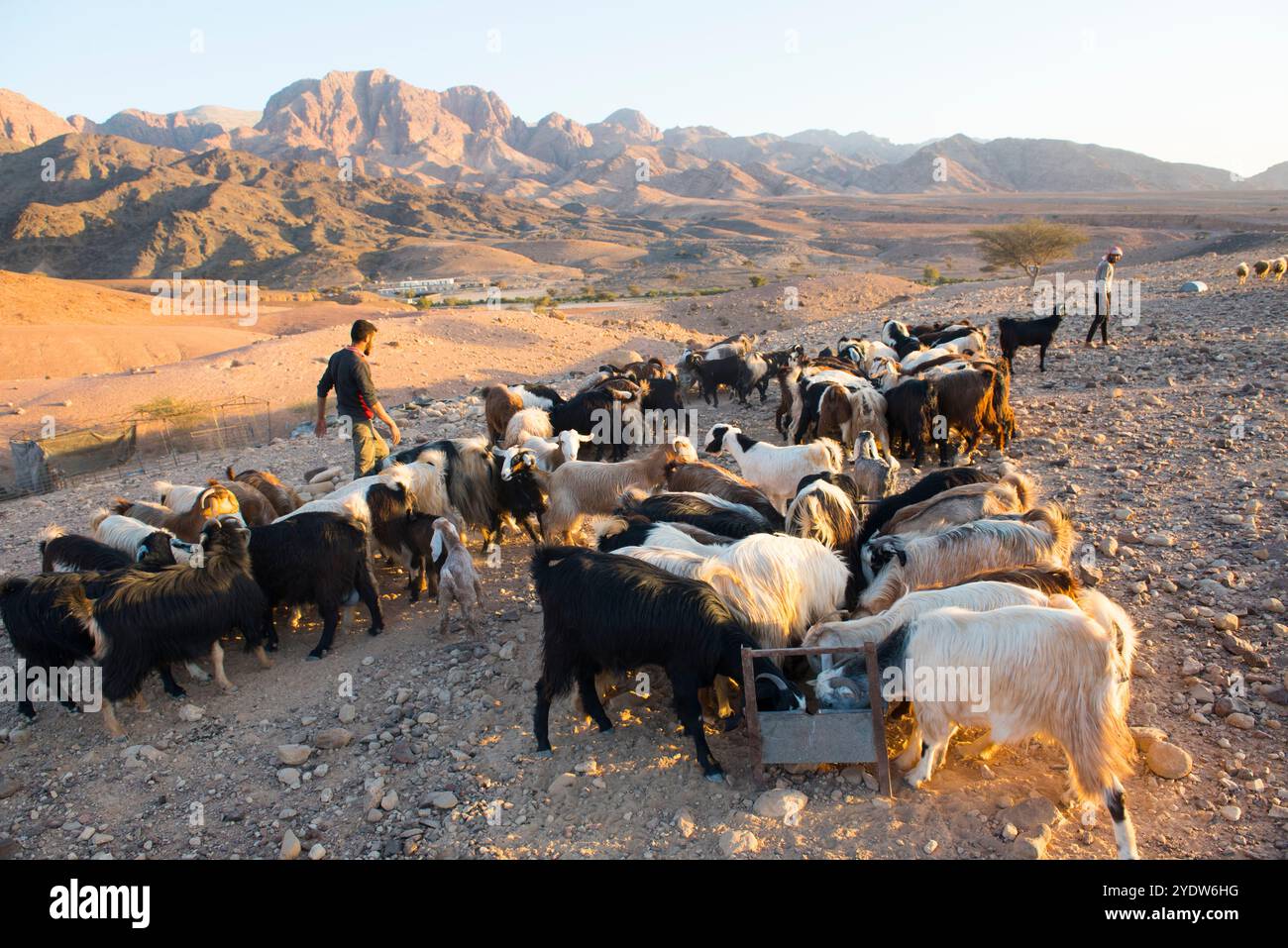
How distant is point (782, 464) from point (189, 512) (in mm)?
5756

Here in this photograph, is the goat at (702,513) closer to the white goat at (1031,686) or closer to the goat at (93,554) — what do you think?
the white goat at (1031,686)

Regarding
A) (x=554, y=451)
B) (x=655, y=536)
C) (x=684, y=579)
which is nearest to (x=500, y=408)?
(x=554, y=451)

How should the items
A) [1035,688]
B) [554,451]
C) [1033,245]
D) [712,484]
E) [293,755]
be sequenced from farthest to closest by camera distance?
[1033,245]
[554,451]
[712,484]
[293,755]
[1035,688]

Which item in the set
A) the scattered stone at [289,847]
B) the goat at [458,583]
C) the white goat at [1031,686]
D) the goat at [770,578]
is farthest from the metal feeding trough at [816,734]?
the goat at [458,583]

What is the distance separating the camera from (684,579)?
4.66 metres

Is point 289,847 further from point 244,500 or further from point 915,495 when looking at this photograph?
point 915,495

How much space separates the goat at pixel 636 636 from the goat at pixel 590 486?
9.33 ft

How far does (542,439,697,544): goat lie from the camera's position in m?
7.67

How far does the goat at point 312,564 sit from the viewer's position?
5922 mm

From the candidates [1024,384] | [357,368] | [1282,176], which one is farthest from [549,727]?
[1282,176]

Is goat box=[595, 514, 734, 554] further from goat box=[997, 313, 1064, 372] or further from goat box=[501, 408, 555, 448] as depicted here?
goat box=[997, 313, 1064, 372]

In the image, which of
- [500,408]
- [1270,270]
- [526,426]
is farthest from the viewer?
[1270,270]

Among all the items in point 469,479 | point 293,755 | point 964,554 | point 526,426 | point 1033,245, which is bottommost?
point 293,755

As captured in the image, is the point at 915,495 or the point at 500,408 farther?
the point at 500,408
